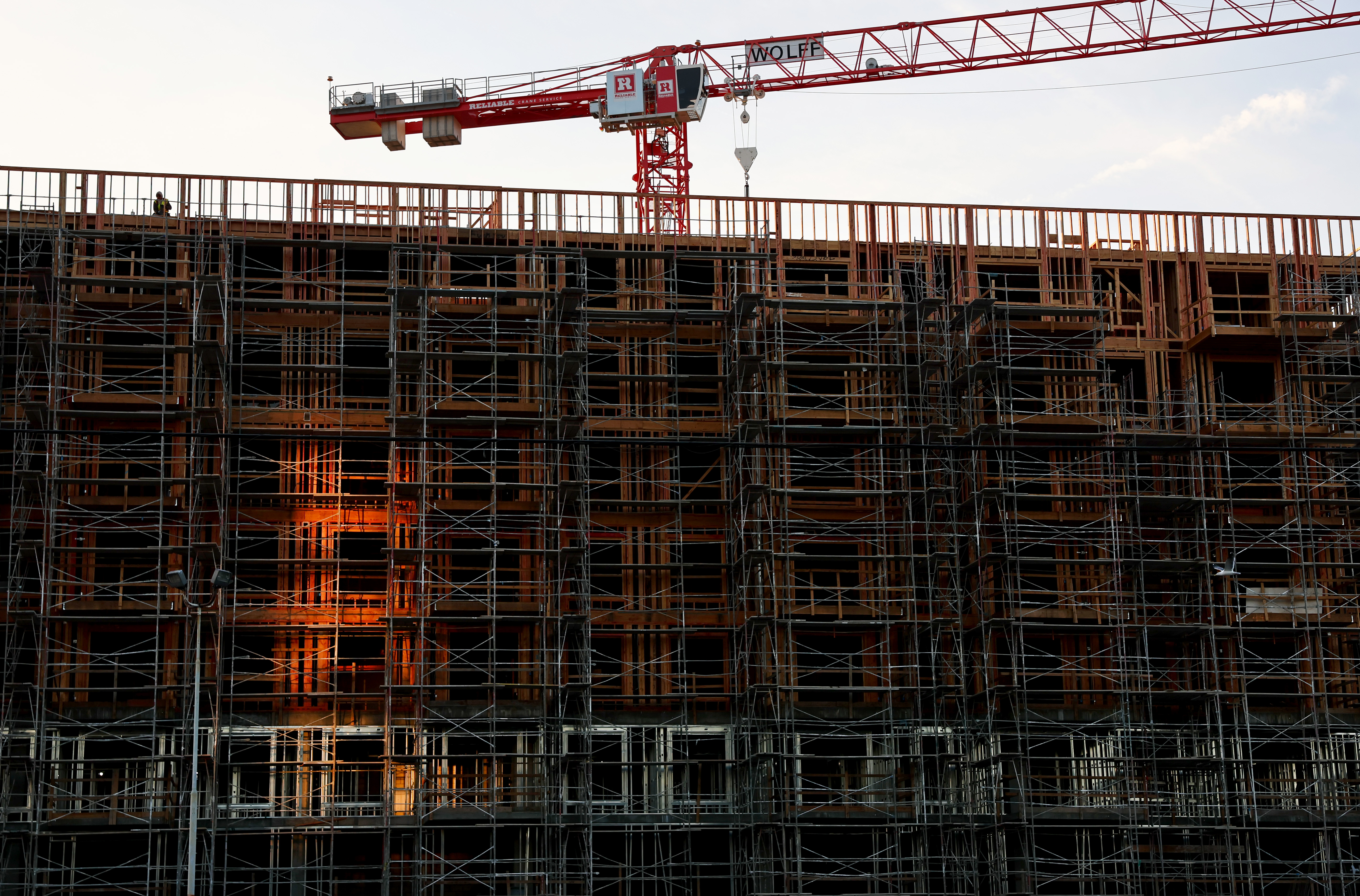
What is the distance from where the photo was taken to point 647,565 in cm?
4691

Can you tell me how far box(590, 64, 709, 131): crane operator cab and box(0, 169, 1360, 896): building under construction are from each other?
21.6 metres

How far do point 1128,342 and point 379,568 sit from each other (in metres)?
24.2

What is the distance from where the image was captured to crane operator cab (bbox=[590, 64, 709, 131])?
72.5 metres

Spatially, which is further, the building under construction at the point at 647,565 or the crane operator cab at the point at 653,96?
the crane operator cab at the point at 653,96

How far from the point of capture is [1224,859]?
46125 millimetres

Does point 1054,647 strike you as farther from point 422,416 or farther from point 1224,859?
point 422,416

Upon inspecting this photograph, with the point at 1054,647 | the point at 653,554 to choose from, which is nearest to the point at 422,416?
the point at 653,554

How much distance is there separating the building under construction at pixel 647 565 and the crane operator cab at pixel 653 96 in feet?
70.8

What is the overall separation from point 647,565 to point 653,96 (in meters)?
32.1

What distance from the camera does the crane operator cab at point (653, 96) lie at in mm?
72500

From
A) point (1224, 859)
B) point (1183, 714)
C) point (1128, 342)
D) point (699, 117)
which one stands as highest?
point (699, 117)

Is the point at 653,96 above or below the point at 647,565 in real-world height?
above

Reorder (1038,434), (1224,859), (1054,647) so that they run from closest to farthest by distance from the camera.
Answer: (1038,434)
(1224,859)
(1054,647)

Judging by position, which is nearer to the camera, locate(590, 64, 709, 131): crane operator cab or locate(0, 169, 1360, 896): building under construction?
locate(0, 169, 1360, 896): building under construction
